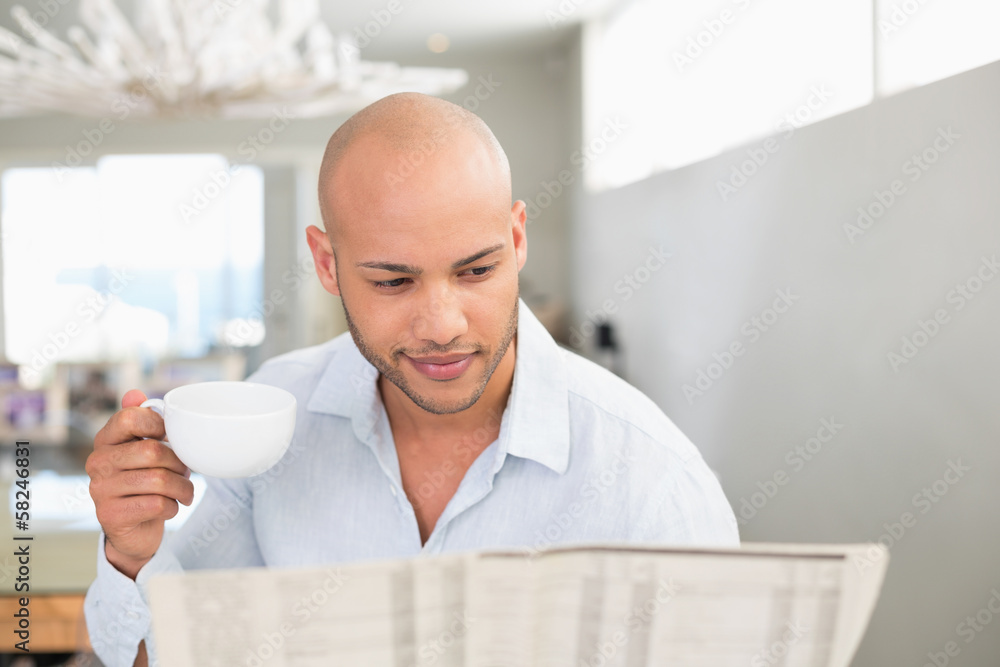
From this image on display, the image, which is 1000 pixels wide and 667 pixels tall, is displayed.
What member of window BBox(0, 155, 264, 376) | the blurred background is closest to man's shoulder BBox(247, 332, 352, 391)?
the blurred background

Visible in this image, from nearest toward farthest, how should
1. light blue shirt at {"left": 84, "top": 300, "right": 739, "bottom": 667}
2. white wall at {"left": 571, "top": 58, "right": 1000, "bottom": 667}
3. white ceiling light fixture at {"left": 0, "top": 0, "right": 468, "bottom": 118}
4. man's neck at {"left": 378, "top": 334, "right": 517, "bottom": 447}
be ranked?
light blue shirt at {"left": 84, "top": 300, "right": 739, "bottom": 667} < man's neck at {"left": 378, "top": 334, "right": 517, "bottom": 447} < white wall at {"left": 571, "top": 58, "right": 1000, "bottom": 667} < white ceiling light fixture at {"left": 0, "top": 0, "right": 468, "bottom": 118}

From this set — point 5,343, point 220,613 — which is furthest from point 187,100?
point 5,343

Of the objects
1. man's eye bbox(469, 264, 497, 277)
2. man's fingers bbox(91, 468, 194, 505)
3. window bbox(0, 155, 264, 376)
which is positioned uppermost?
window bbox(0, 155, 264, 376)

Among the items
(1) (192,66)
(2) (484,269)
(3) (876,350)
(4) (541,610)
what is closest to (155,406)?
(2) (484,269)

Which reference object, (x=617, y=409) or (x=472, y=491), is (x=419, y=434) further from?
(x=617, y=409)

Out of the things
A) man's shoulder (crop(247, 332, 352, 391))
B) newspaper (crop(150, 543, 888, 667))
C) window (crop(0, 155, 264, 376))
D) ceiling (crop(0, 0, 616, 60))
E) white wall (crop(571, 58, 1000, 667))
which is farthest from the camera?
window (crop(0, 155, 264, 376))

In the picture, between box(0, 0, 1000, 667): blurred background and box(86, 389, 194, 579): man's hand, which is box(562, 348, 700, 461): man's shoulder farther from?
box(0, 0, 1000, 667): blurred background

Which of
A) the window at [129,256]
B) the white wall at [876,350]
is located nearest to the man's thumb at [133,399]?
the white wall at [876,350]

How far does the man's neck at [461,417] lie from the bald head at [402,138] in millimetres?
257

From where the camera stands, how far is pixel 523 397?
3.22 ft

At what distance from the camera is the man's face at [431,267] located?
0.83 m

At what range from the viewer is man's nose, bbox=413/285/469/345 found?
83cm

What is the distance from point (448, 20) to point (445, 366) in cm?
427

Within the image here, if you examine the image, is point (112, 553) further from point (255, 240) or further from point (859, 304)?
point (255, 240)
